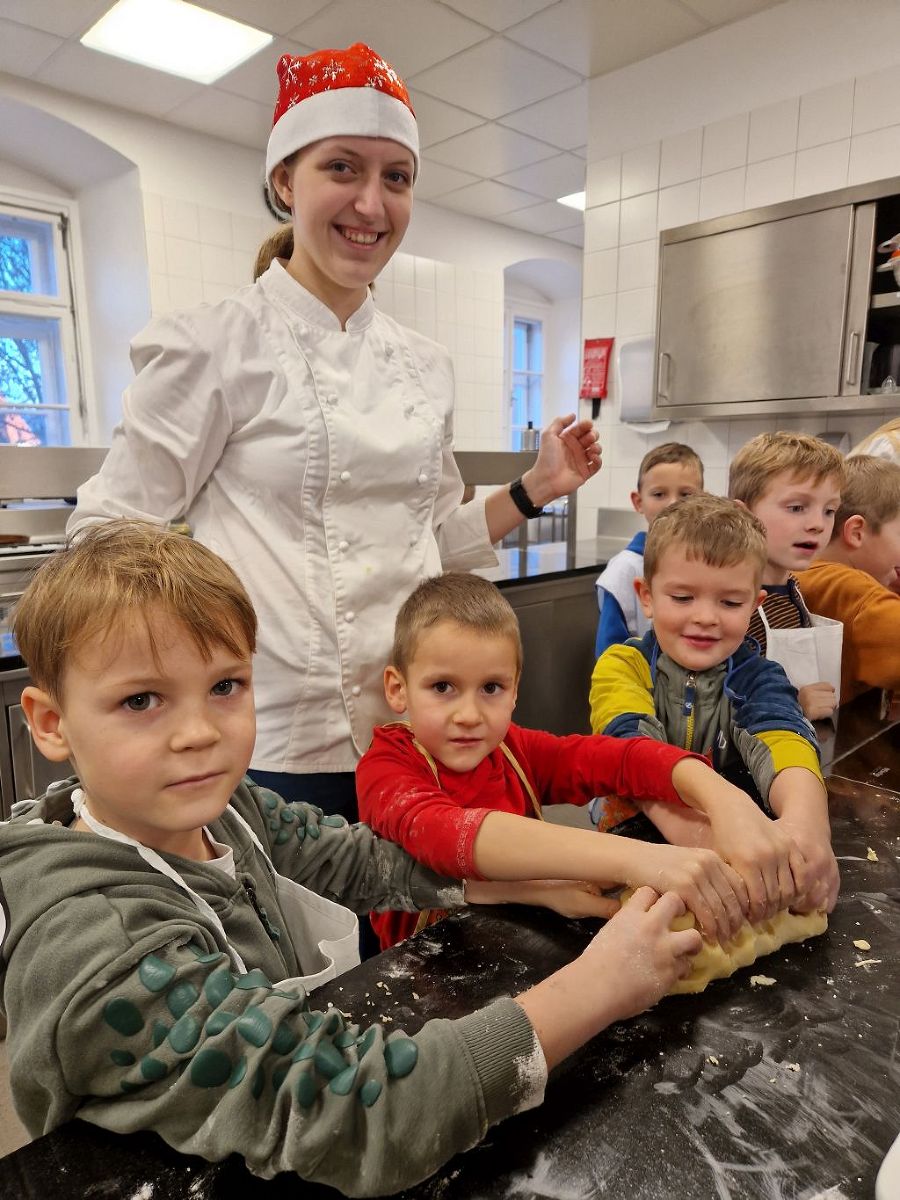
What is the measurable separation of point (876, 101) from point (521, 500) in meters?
2.38

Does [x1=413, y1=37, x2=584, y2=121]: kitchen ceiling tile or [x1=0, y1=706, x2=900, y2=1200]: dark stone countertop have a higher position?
[x1=413, y1=37, x2=584, y2=121]: kitchen ceiling tile

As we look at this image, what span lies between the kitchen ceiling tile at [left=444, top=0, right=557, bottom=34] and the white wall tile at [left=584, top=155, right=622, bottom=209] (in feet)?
2.52

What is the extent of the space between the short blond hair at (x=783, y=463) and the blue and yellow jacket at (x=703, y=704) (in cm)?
40

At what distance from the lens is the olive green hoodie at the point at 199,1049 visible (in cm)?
44

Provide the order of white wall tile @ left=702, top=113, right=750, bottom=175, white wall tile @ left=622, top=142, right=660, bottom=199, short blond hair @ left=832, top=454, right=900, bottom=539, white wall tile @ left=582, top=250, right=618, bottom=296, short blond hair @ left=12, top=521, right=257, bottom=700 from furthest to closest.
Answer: white wall tile @ left=582, top=250, right=618, bottom=296, white wall tile @ left=622, top=142, right=660, bottom=199, white wall tile @ left=702, top=113, right=750, bottom=175, short blond hair @ left=832, top=454, right=900, bottom=539, short blond hair @ left=12, top=521, right=257, bottom=700

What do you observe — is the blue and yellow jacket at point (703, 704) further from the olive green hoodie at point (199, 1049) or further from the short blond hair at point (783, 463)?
the olive green hoodie at point (199, 1049)

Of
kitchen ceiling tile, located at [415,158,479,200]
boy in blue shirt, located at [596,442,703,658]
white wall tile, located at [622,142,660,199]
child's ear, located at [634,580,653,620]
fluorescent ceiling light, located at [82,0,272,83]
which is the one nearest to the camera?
child's ear, located at [634,580,653,620]

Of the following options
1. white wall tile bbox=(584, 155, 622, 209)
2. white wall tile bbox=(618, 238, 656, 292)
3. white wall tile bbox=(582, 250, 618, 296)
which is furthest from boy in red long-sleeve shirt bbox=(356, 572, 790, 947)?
white wall tile bbox=(584, 155, 622, 209)

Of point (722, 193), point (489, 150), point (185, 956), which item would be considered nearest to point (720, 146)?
point (722, 193)

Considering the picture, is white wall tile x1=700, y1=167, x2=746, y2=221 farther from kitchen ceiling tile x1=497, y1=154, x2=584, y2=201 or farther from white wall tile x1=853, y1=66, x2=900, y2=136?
kitchen ceiling tile x1=497, y1=154, x2=584, y2=201

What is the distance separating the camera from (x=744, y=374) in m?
2.92

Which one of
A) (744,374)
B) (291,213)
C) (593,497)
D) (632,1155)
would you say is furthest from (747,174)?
(632,1155)

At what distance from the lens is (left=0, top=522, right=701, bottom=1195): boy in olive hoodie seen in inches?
17.6

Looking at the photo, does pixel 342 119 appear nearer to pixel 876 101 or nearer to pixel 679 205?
pixel 876 101
